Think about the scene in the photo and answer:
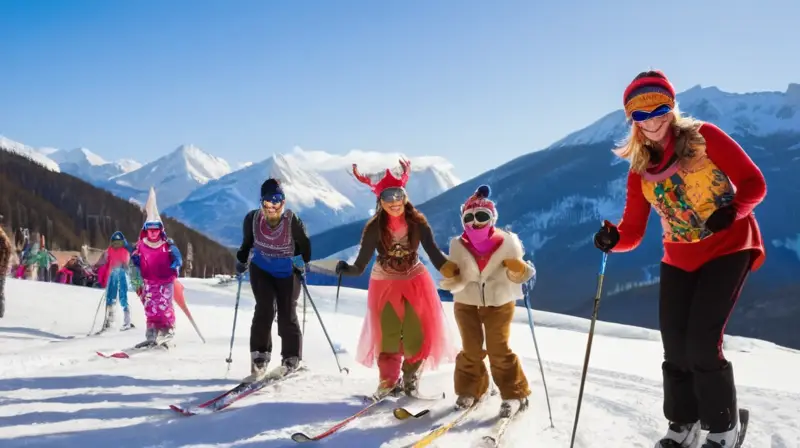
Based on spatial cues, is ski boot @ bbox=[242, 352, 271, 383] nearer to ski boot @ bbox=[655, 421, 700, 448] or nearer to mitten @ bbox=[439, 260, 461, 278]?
mitten @ bbox=[439, 260, 461, 278]

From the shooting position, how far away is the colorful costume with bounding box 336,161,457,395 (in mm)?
4914

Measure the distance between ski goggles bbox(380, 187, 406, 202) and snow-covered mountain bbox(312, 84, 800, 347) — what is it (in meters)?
74.8

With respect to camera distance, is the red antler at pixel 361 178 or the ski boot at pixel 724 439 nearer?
the ski boot at pixel 724 439

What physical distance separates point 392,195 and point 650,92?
7.64ft

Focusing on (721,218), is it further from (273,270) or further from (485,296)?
(273,270)

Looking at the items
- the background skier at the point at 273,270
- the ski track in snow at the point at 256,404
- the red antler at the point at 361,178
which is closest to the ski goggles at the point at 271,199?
the background skier at the point at 273,270

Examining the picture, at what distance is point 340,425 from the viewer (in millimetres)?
3828

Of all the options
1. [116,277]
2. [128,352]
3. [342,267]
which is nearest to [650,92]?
[342,267]

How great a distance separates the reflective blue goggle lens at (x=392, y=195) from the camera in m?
4.95

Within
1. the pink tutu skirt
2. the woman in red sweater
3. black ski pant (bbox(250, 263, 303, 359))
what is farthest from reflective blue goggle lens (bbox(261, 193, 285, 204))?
the woman in red sweater

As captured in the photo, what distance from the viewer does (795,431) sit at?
4195 millimetres

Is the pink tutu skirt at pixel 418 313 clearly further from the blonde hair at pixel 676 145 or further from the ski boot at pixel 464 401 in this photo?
the blonde hair at pixel 676 145

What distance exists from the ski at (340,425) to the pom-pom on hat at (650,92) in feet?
8.83

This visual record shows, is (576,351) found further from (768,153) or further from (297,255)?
(768,153)
